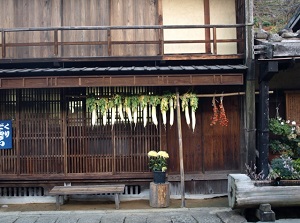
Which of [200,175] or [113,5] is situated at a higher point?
[113,5]

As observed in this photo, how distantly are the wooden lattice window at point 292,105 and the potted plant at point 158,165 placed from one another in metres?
4.94

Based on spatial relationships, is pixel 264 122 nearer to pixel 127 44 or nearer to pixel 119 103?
pixel 119 103

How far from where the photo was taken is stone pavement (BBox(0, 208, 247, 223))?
951cm

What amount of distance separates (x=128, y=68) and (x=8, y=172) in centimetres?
553

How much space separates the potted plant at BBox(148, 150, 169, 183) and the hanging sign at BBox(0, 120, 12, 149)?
15.8 ft

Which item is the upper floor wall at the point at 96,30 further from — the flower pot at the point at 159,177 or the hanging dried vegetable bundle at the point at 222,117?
the flower pot at the point at 159,177

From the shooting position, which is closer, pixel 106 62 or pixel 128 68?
pixel 128 68

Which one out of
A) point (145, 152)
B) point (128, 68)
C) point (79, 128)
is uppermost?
point (128, 68)

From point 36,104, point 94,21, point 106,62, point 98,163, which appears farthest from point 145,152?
point 94,21

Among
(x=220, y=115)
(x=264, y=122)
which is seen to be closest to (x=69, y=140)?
(x=220, y=115)

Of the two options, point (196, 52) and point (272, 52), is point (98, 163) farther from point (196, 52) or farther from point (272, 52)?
point (272, 52)

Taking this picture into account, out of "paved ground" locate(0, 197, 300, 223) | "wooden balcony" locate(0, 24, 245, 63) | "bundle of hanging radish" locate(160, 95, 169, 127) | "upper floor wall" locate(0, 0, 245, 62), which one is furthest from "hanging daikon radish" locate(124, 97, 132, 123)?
"paved ground" locate(0, 197, 300, 223)

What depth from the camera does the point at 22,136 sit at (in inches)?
462

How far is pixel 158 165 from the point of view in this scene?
431 inches
